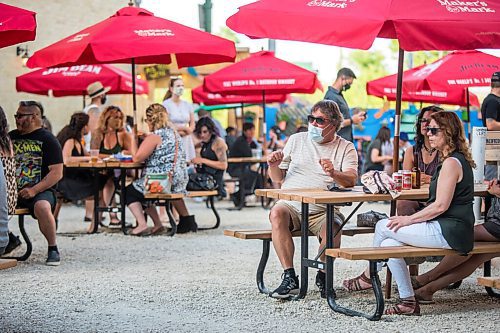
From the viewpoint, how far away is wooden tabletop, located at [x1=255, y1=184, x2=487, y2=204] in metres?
6.86

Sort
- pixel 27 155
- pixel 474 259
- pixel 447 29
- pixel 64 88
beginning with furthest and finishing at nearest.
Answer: pixel 64 88
pixel 27 155
pixel 474 259
pixel 447 29

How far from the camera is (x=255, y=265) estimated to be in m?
9.52

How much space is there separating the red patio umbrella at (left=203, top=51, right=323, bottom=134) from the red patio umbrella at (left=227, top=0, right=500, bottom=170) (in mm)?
9565

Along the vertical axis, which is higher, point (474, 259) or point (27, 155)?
point (27, 155)

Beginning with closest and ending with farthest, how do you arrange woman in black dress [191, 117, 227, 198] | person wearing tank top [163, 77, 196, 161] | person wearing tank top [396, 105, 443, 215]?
person wearing tank top [396, 105, 443, 215] < woman in black dress [191, 117, 227, 198] < person wearing tank top [163, 77, 196, 161]

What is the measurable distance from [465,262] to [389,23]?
1.85 m

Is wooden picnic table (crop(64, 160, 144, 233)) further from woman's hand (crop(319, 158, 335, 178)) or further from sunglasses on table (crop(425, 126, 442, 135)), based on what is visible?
sunglasses on table (crop(425, 126, 442, 135))

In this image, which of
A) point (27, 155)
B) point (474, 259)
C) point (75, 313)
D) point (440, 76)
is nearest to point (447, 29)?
point (474, 259)

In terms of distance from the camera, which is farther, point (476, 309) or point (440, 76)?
point (440, 76)

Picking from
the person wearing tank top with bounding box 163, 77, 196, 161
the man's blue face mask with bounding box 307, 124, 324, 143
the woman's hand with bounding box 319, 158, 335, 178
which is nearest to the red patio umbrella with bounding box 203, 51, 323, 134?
the person wearing tank top with bounding box 163, 77, 196, 161

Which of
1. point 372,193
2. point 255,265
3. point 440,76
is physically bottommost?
point 255,265

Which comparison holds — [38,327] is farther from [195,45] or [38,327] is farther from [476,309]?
[195,45]

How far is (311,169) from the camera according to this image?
7.85 metres

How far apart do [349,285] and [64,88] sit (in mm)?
10432
